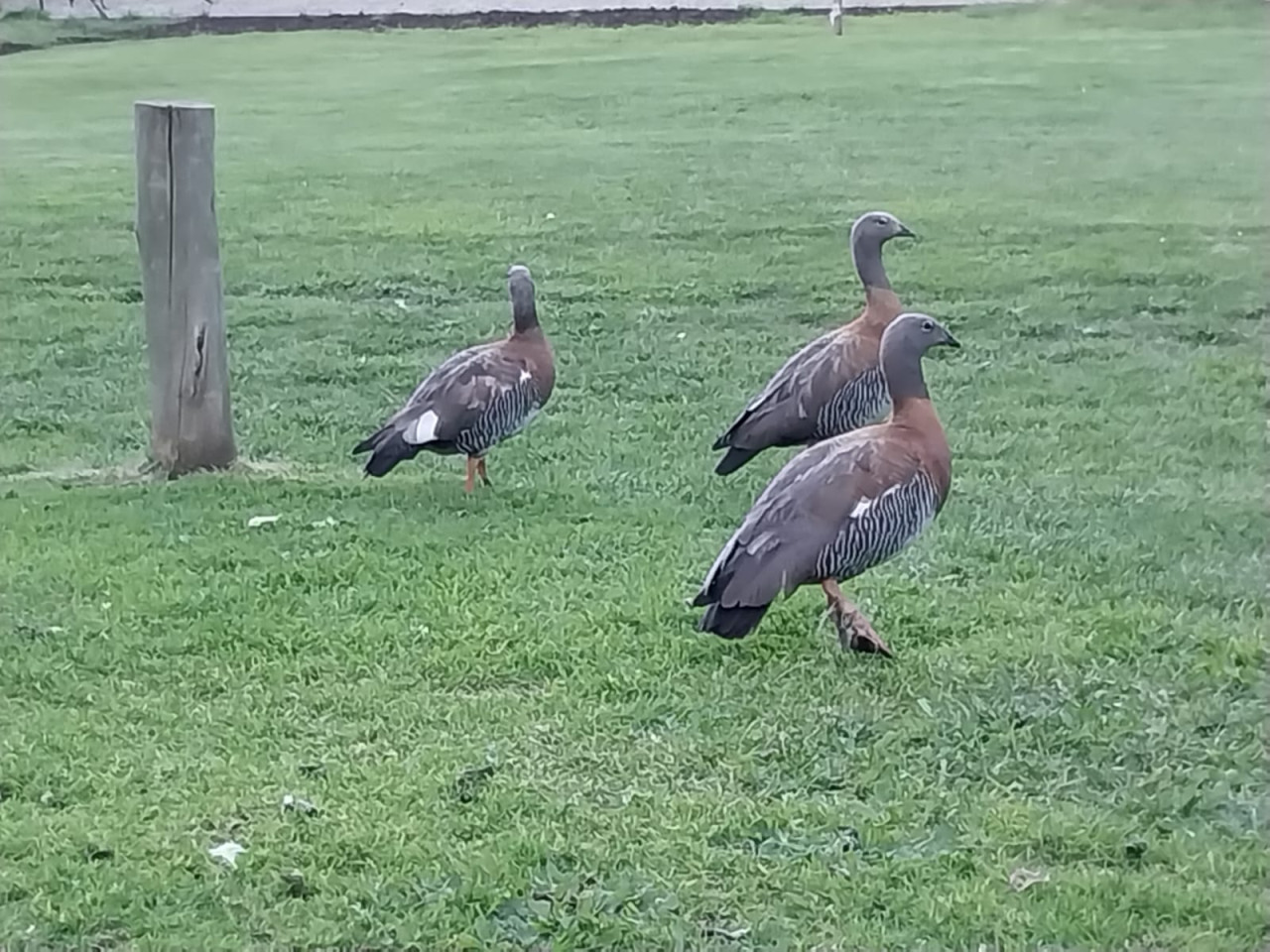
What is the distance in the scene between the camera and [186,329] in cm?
675

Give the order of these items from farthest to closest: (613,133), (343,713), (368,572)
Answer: (613,133), (368,572), (343,713)

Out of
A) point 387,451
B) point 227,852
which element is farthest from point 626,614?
point 227,852

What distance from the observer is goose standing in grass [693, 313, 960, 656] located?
15.5ft

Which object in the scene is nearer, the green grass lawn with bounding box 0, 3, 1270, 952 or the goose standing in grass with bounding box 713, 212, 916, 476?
the green grass lawn with bounding box 0, 3, 1270, 952

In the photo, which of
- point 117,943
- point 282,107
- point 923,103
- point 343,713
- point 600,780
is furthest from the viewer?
point 282,107

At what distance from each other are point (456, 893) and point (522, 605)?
1762 millimetres

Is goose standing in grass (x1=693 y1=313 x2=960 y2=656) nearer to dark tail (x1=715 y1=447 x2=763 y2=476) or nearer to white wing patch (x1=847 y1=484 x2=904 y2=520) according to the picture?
white wing patch (x1=847 y1=484 x2=904 y2=520)

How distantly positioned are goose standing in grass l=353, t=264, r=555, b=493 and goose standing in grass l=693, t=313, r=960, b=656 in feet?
5.57

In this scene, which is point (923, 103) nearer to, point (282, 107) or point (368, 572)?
point (282, 107)

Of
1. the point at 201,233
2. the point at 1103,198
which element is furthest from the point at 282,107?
the point at 201,233

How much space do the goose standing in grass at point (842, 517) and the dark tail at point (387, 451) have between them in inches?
72.0

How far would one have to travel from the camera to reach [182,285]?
6715mm

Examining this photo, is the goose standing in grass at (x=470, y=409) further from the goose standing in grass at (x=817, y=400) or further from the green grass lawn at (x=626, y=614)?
the goose standing in grass at (x=817, y=400)

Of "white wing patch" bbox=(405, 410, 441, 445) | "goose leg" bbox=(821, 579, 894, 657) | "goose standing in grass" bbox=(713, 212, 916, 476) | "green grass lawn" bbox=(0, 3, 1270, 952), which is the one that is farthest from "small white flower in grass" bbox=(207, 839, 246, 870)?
"goose standing in grass" bbox=(713, 212, 916, 476)
